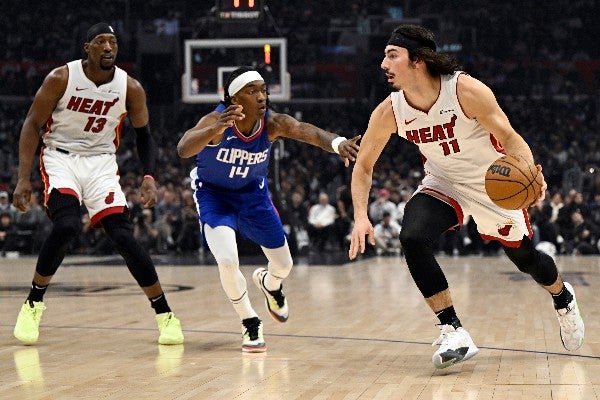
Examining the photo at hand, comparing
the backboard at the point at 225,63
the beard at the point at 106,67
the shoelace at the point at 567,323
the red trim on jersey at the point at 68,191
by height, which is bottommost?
the shoelace at the point at 567,323

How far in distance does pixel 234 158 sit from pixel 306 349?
121 centimetres

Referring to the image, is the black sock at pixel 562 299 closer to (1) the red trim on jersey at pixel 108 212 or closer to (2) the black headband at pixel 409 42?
(2) the black headband at pixel 409 42

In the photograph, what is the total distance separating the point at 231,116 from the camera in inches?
229

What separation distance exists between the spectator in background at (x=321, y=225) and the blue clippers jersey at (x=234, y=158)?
42.8ft

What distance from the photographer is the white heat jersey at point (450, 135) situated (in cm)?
540

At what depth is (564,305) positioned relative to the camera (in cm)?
585

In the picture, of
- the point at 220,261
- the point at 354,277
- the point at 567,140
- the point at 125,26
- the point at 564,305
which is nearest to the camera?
the point at 564,305

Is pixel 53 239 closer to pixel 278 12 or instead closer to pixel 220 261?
pixel 220 261

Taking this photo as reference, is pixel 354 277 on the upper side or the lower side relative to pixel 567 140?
lower

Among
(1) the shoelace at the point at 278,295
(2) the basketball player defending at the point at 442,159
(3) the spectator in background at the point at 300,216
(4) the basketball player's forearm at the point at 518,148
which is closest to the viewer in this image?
(4) the basketball player's forearm at the point at 518,148

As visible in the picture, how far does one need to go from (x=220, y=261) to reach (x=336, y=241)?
13.7m

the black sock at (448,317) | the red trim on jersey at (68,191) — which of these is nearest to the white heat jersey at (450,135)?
the black sock at (448,317)

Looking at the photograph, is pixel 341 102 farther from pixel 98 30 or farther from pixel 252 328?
pixel 252 328

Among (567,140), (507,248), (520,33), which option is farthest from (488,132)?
(520,33)
